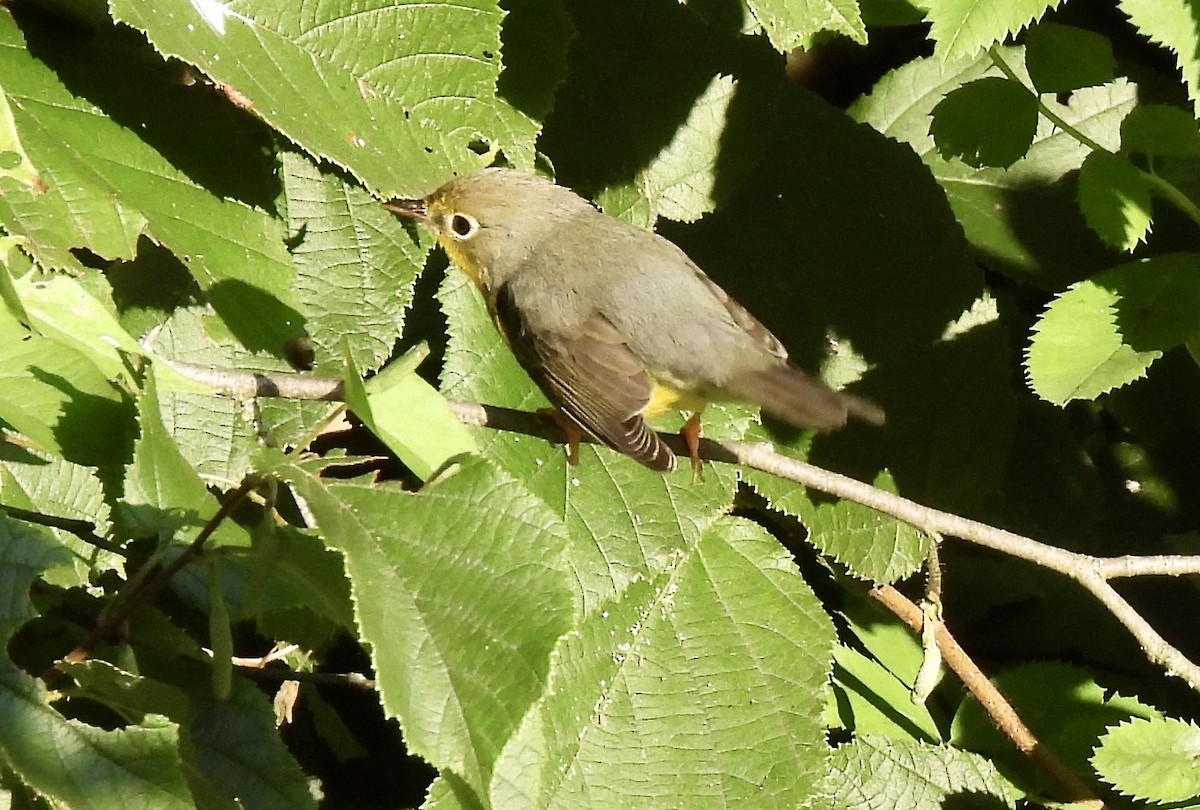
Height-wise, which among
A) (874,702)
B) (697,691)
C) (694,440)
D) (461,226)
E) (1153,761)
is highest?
(461,226)

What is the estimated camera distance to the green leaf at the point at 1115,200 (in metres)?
2.11

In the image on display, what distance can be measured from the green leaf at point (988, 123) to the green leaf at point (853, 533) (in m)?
0.74

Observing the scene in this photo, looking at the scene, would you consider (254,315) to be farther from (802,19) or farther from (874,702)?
(874,702)

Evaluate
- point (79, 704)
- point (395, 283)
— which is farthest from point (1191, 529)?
point (79, 704)

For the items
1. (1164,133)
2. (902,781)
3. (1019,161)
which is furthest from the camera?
(1019,161)

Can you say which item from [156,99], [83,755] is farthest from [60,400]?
[156,99]

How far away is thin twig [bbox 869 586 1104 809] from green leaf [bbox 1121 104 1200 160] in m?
1.03

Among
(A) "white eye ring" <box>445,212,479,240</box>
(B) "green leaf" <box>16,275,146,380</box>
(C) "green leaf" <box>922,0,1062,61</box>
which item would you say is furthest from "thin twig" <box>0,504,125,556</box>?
(C) "green leaf" <box>922,0,1062,61</box>

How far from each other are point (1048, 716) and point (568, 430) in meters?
1.26

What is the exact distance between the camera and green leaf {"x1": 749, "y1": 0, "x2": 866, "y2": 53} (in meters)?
1.85

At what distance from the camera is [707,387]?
7.36ft

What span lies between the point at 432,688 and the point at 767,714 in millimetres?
1306

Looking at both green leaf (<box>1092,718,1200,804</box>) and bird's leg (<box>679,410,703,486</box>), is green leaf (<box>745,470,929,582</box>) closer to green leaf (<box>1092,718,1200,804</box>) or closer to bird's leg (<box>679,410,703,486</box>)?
bird's leg (<box>679,410,703,486</box>)

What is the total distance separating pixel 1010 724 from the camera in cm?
249
